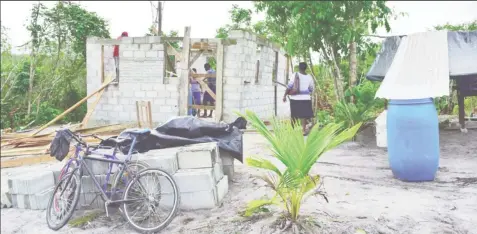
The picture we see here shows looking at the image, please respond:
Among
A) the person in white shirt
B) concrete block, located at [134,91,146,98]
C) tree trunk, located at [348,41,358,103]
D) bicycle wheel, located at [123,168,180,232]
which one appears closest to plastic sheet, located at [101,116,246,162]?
bicycle wheel, located at [123,168,180,232]

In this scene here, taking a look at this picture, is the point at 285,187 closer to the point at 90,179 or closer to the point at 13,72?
the point at 90,179

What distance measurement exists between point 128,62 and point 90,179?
6.64 meters

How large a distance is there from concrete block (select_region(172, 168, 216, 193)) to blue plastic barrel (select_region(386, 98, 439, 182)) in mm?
2147

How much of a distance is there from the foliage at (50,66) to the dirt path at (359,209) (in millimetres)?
8975

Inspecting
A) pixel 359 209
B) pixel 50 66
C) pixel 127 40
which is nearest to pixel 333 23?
pixel 127 40

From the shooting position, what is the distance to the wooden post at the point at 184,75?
9484 mm

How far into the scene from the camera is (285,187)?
367 cm

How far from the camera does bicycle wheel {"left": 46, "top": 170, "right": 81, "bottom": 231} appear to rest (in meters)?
4.12

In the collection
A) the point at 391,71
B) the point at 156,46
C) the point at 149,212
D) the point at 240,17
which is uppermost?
the point at 240,17

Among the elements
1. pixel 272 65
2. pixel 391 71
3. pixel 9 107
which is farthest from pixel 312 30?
pixel 9 107

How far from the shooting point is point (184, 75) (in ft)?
32.3

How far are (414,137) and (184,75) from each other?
19.6 ft

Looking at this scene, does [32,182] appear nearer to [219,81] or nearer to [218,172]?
[218,172]

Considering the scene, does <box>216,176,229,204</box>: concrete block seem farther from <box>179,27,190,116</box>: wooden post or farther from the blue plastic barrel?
<box>179,27,190,116</box>: wooden post
